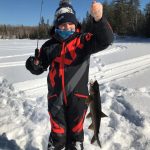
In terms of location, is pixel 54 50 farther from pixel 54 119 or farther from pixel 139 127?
pixel 139 127

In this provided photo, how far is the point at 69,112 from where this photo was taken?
11.6ft

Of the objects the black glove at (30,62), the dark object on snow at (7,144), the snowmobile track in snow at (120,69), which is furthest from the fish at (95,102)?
the snowmobile track in snow at (120,69)

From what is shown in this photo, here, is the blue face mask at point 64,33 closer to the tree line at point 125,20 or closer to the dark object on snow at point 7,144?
the dark object on snow at point 7,144

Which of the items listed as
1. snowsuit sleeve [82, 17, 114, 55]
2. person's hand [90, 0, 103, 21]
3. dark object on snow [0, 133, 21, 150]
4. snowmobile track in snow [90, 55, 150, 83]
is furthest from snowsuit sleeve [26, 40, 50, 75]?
snowmobile track in snow [90, 55, 150, 83]

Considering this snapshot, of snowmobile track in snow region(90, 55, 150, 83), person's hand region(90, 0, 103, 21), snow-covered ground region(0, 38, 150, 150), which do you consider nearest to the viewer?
person's hand region(90, 0, 103, 21)

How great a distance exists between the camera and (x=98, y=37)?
10.7 ft

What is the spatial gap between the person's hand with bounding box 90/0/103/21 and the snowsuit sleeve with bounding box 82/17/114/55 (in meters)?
0.08

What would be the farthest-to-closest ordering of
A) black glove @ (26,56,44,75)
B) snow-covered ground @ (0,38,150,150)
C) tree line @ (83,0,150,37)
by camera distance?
1. tree line @ (83,0,150,37)
2. snow-covered ground @ (0,38,150,150)
3. black glove @ (26,56,44,75)

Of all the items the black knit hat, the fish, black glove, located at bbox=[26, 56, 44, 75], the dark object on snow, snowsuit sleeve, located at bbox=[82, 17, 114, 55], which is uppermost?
the black knit hat

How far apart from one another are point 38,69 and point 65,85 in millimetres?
415

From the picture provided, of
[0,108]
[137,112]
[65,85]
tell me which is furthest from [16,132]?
[137,112]

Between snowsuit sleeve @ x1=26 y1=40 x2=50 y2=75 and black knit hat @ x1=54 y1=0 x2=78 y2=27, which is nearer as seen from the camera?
black knit hat @ x1=54 y1=0 x2=78 y2=27

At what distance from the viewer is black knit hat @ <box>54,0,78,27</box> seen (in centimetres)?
350

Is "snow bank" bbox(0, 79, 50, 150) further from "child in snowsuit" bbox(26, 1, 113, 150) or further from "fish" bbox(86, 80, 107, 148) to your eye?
"fish" bbox(86, 80, 107, 148)
